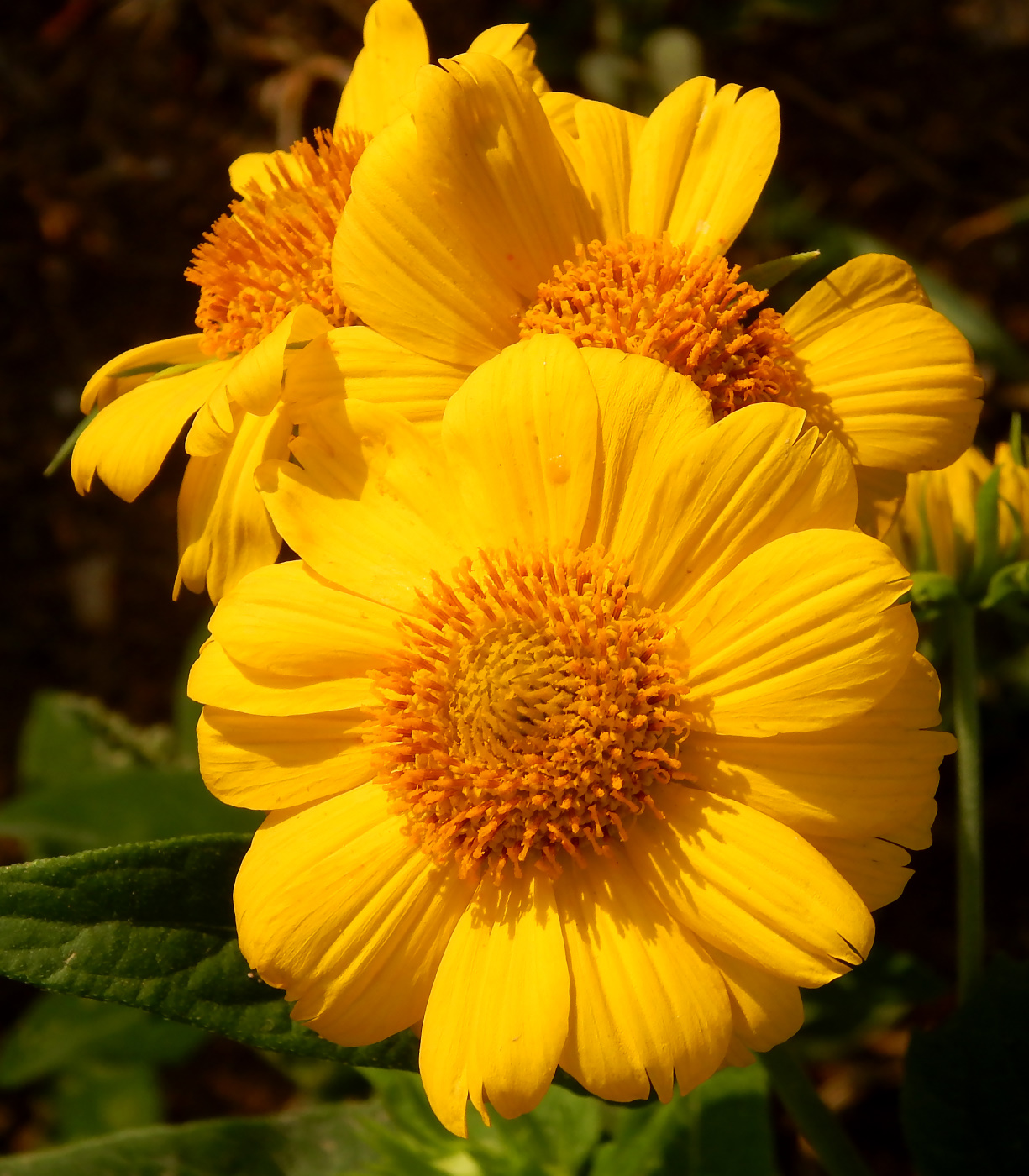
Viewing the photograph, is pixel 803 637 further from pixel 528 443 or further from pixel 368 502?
pixel 368 502

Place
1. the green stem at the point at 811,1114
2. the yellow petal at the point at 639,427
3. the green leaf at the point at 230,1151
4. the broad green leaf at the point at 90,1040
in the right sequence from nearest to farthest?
the yellow petal at the point at 639,427, the green stem at the point at 811,1114, the green leaf at the point at 230,1151, the broad green leaf at the point at 90,1040

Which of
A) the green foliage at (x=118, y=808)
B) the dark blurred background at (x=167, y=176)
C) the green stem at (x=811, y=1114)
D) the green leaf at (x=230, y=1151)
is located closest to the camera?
the green stem at (x=811, y=1114)

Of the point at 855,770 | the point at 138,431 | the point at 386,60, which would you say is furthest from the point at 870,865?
the point at 386,60

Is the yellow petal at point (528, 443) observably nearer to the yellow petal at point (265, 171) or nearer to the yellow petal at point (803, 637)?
the yellow petal at point (803, 637)

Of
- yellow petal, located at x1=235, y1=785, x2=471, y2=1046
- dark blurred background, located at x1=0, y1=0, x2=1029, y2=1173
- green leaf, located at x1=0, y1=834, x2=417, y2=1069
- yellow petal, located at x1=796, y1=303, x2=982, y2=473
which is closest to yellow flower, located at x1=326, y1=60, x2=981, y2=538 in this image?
yellow petal, located at x1=796, y1=303, x2=982, y2=473

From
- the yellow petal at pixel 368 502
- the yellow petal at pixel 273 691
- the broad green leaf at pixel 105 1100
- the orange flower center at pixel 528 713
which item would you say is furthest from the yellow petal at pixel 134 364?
the broad green leaf at pixel 105 1100

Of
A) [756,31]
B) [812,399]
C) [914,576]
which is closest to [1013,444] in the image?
[914,576]

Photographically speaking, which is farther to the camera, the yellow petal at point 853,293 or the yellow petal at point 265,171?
the yellow petal at point 265,171
